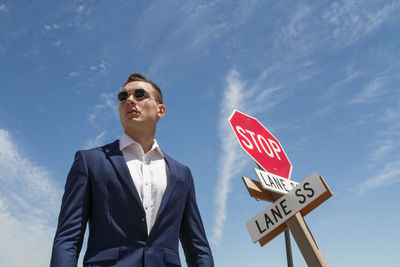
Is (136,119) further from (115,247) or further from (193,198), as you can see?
(115,247)

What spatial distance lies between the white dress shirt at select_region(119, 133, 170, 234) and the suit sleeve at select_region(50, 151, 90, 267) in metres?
0.35

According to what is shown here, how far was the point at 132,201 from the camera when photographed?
7.38 feet

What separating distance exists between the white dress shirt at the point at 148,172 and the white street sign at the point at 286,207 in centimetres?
212

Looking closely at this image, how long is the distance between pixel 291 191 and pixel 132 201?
2628mm

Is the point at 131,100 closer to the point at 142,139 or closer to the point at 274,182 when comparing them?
the point at 142,139

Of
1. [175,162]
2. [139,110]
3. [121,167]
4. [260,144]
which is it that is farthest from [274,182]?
[121,167]

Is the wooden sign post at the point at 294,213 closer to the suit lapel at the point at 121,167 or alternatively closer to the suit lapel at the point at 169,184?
the suit lapel at the point at 169,184

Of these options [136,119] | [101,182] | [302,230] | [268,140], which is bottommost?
[302,230]

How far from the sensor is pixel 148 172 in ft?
8.03

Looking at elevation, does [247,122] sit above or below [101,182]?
above

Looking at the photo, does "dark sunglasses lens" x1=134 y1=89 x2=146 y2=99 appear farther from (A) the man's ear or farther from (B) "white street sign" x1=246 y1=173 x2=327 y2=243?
(B) "white street sign" x1=246 y1=173 x2=327 y2=243

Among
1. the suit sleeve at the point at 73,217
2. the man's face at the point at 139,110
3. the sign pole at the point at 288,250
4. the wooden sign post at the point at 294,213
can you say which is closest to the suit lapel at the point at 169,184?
the man's face at the point at 139,110

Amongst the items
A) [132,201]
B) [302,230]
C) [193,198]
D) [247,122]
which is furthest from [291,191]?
[132,201]

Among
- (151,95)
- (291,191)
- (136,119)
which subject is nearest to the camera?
(136,119)
